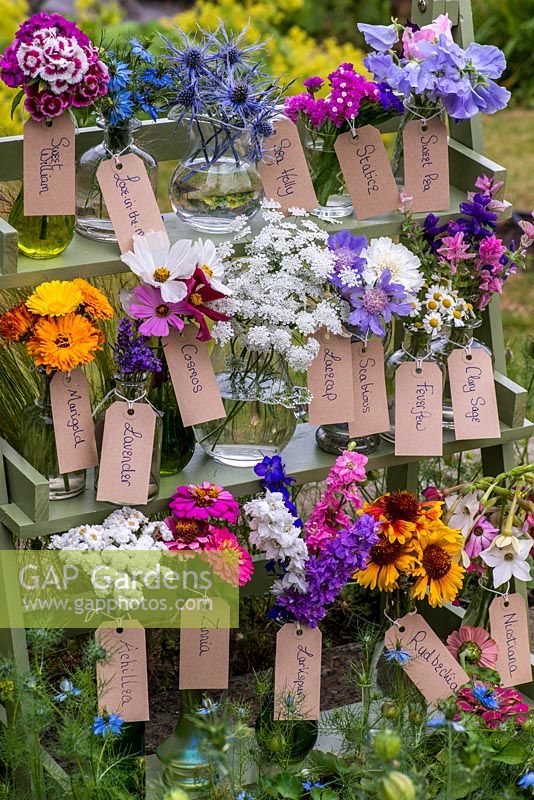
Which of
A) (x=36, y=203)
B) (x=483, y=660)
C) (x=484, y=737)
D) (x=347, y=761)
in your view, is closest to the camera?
(x=36, y=203)

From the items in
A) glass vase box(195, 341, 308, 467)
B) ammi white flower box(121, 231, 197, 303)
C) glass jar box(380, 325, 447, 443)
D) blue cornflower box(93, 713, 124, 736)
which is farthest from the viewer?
glass jar box(380, 325, 447, 443)

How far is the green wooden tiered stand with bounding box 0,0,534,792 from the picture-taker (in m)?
1.82

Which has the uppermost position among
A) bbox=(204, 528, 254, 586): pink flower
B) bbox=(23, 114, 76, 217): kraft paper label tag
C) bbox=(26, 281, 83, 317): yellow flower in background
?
bbox=(23, 114, 76, 217): kraft paper label tag

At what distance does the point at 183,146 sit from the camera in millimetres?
2051

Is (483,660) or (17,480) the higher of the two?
(17,480)

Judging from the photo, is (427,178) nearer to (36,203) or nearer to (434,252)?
(434,252)

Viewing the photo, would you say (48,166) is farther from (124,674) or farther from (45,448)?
(124,674)

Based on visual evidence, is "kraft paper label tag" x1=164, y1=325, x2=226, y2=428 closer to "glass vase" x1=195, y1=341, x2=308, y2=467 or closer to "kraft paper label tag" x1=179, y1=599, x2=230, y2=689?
"glass vase" x1=195, y1=341, x2=308, y2=467

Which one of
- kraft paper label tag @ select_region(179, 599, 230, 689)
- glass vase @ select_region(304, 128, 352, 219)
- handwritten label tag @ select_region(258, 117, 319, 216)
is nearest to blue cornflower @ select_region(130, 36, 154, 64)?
handwritten label tag @ select_region(258, 117, 319, 216)

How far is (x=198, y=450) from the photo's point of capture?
2.12 metres

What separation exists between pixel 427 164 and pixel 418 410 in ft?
1.46

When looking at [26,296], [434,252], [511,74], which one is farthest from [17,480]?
[511,74]

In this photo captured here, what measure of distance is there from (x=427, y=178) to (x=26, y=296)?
2.45 feet

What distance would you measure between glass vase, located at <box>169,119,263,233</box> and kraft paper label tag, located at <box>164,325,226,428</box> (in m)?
0.21
